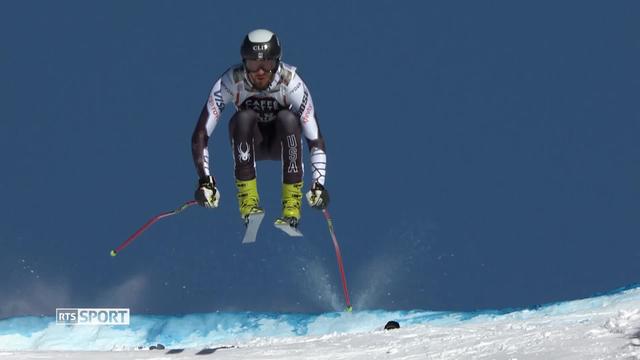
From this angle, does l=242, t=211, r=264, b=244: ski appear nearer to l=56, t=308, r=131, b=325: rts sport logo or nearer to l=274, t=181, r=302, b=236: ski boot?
l=274, t=181, r=302, b=236: ski boot

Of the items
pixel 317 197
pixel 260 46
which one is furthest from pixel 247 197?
pixel 260 46

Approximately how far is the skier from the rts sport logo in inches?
136

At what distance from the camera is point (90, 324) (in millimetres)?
9945

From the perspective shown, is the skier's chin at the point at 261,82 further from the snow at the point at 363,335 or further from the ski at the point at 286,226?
the snow at the point at 363,335

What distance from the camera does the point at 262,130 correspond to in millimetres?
6723

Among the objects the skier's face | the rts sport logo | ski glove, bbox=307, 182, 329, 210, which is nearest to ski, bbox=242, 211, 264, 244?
ski glove, bbox=307, 182, 329, 210

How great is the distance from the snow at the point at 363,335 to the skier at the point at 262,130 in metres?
0.80

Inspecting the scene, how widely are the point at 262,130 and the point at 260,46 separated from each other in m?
0.58

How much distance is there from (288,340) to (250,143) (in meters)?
1.36

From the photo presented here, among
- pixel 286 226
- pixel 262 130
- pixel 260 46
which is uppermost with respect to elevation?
pixel 260 46

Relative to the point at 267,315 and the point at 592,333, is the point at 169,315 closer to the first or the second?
the point at 267,315

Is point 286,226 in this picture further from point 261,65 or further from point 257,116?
point 261,65

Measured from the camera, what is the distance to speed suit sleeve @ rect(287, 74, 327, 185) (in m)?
6.59

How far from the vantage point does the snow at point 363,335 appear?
552 centimetres
